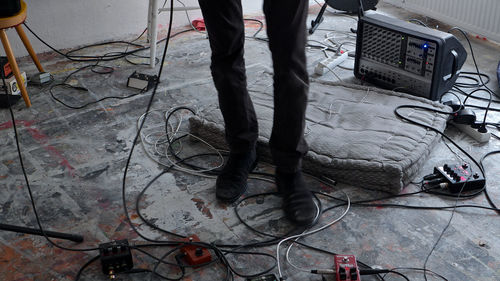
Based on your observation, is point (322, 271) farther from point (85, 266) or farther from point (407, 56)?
point (407, 56)

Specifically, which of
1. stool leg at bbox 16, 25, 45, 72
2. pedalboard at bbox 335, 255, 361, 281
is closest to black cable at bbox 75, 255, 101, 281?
pedalboard at bbox 335, 255, 361, 281

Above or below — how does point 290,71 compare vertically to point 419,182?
above

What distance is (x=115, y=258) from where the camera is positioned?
4.56ft

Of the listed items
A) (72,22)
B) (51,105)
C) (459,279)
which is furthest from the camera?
(72,22)

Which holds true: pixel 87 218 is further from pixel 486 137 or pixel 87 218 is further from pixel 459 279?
pixel 486 137

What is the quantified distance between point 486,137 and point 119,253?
1376 mm

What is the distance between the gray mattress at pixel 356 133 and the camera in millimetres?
1740

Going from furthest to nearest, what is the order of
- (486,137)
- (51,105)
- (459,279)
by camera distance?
(51,105) < (486,137) < (459,279)

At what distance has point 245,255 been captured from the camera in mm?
1476

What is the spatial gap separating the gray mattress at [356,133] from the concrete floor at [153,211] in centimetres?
6

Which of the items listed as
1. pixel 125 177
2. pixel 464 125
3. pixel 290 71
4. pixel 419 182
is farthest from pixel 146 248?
pixel 464 125

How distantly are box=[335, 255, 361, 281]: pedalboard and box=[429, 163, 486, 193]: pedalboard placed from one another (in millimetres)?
522

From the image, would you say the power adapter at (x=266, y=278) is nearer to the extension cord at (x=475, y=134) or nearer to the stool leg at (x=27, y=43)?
the extension cord at (x=475, y=134)

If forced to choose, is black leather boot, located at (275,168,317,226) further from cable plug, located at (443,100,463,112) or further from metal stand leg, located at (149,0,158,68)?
metal stand leg, located at (149,0,158,68)
